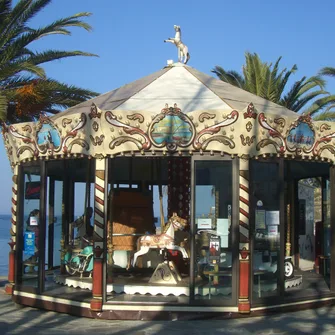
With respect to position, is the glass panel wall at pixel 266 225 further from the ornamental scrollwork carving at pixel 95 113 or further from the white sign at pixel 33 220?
the white sign at pixel 33 220

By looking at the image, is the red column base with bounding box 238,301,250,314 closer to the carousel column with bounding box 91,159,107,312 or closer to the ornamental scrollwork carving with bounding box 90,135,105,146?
the carousel column with bounding box 91,159,107,312

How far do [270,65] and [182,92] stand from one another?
12.7 m

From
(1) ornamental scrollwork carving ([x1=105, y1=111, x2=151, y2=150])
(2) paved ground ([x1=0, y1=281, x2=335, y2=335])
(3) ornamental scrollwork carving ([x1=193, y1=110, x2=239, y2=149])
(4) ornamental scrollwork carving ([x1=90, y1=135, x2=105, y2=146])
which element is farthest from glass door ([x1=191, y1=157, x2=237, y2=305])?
(4) ornamental scrollwork carving ([x1=90, y1=135, x2=105, y2=146])

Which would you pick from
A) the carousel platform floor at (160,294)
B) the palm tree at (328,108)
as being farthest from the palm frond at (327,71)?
the carousel platform floor at (160,294)

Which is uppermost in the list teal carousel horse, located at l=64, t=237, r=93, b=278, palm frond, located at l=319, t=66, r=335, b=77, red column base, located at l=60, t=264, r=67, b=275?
palm frond, located at l=319, t=66, r=335, b=77

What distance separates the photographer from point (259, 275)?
1138 cm

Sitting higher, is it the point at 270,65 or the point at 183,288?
the point at 270,65

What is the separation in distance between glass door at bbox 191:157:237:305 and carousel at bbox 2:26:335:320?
20mm

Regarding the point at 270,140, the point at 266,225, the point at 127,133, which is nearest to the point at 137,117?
the point at 127,133

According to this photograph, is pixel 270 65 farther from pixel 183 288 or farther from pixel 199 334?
pixel 199 334

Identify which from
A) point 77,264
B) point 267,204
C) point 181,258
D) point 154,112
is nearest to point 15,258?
point 77,264

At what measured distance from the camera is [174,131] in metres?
11.1

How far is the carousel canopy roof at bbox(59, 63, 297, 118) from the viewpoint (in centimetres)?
1240

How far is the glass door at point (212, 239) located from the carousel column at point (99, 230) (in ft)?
5.43
